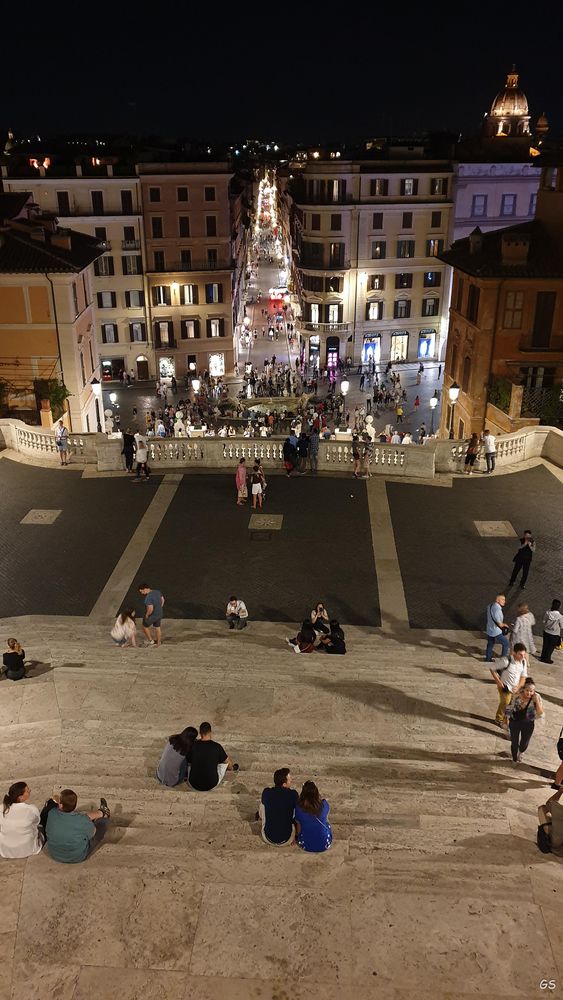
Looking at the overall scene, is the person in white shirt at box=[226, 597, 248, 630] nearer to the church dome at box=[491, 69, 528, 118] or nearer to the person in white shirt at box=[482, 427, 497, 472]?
the person in white shirt at box=[482, 427, 497, 472]

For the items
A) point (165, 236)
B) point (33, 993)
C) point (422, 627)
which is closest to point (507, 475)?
point (422, 627)

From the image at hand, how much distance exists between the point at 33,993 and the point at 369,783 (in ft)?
17.2

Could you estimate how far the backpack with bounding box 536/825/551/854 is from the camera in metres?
10.5

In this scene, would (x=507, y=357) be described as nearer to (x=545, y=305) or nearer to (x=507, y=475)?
(x=545, y=305)

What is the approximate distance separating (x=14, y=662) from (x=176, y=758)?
4.62 m

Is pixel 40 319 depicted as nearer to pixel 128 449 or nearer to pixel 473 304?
pixel 128 449

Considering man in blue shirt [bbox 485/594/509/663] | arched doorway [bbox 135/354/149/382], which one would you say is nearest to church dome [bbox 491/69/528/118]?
arched doorway [bbox 135/354/149/382]

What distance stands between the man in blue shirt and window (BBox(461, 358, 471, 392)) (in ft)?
76.5

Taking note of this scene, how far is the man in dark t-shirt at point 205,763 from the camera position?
11539mm

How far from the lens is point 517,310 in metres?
35.0

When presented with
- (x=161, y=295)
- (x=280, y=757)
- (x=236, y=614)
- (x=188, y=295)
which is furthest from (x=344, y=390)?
(x=280, y=757)

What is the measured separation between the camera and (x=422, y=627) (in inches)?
680

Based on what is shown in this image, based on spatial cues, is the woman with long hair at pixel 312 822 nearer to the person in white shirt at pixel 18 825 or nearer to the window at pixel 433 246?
the person in white shirt at pixel 18 825

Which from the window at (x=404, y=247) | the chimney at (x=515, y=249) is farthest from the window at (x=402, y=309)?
the chimney at (x=515, y=249)
